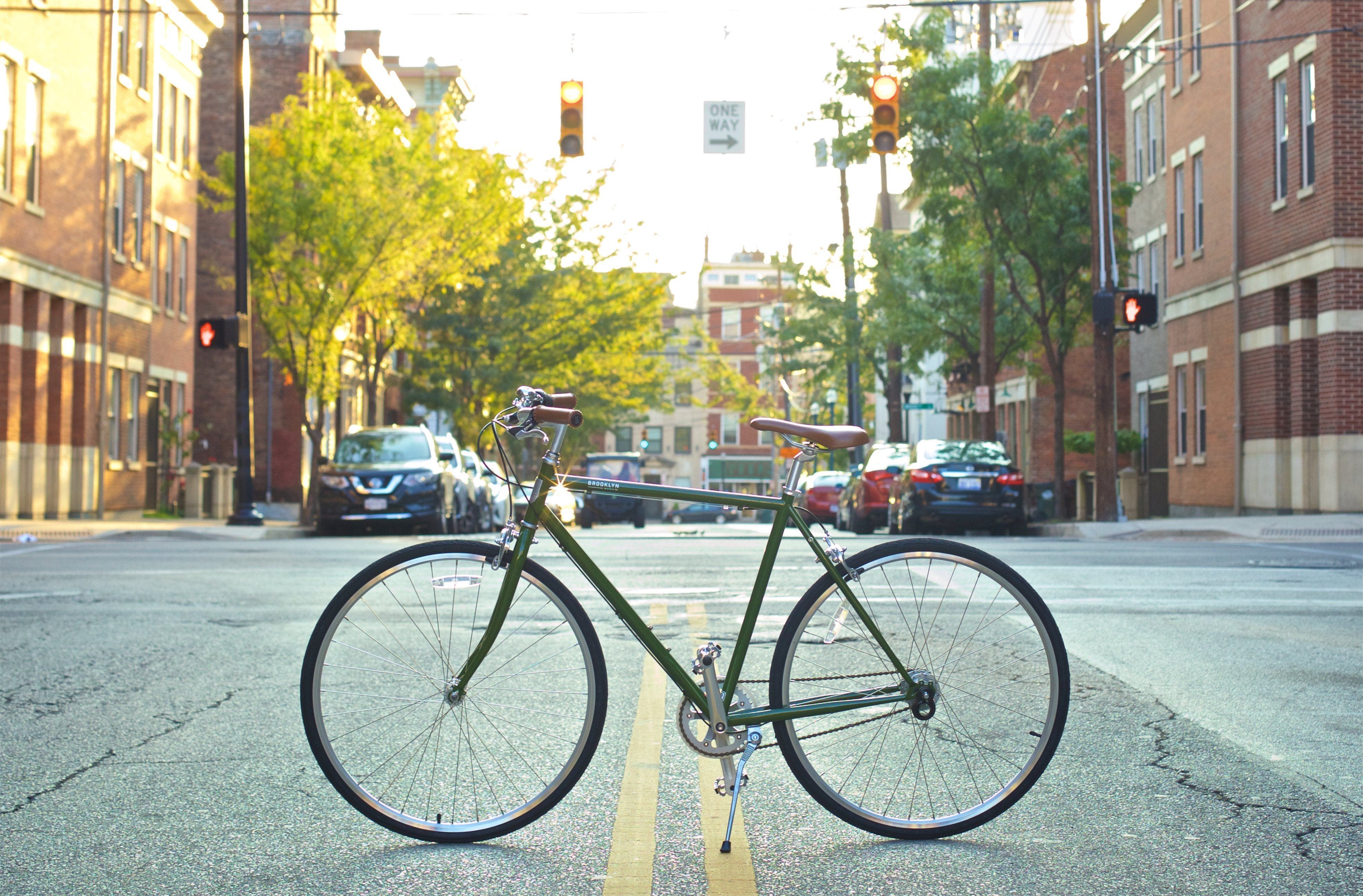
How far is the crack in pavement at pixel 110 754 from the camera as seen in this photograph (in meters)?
4.95

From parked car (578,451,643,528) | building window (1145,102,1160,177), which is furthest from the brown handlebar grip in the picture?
building window (1145,102,1160,177)

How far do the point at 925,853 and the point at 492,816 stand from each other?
1.21m

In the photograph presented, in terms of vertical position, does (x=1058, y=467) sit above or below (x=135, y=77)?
below

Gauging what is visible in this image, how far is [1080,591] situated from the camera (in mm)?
11391

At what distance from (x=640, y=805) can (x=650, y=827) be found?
0.29 m

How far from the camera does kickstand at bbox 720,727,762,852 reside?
4184 millimetres

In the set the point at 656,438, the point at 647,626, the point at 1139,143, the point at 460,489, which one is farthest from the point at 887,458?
the point at 656,438

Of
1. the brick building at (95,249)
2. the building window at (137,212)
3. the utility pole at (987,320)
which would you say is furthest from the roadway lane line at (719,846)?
the building window at (137,212)

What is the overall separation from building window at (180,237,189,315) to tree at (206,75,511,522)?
5270 mm

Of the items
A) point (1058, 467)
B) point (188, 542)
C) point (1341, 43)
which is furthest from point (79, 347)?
point (1341, 43)

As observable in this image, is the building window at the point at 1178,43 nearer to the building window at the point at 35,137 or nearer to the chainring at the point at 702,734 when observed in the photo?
the building window at the point at 35,137

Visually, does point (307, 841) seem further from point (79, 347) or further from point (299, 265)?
point (79, 347)

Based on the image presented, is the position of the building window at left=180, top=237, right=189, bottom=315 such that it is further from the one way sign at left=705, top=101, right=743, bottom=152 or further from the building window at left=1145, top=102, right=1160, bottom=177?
the building window at left=1145, top=102, right=1160, bottom=177

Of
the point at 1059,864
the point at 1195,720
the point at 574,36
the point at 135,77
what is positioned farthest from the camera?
the point at 135,77
